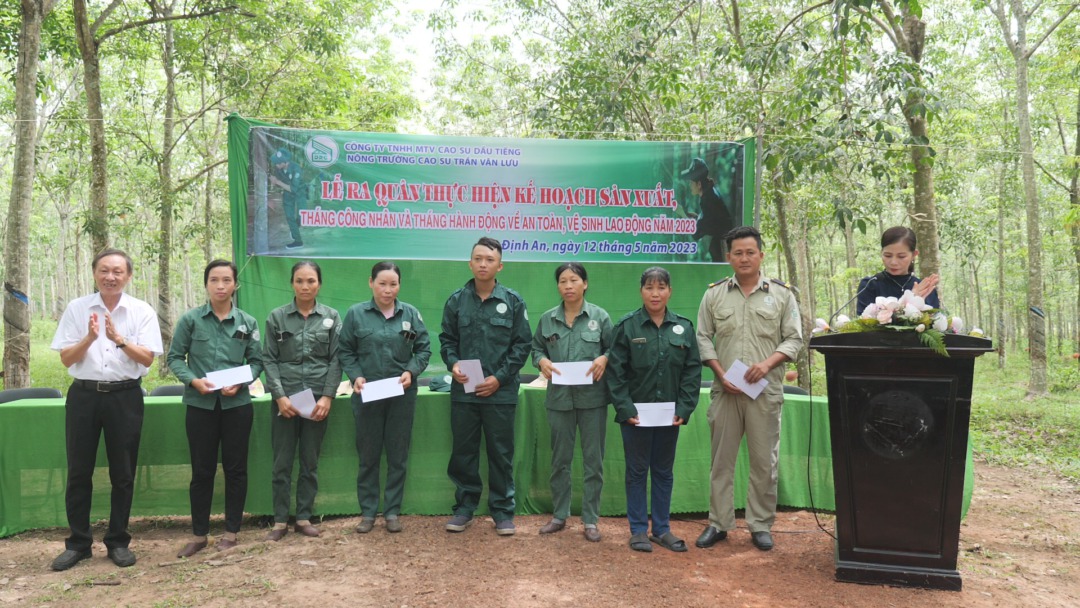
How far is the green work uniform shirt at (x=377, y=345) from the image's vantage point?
3.77m

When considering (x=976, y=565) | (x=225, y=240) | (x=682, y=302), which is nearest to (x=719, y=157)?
(x=682, y=302)

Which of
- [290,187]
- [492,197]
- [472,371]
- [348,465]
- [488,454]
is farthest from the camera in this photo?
[492,197]

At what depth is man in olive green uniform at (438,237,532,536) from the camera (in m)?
3.79

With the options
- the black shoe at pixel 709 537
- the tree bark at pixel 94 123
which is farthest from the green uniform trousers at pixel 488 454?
the tree bark at pixel 94 123

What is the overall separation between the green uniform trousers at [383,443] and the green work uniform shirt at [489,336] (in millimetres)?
302

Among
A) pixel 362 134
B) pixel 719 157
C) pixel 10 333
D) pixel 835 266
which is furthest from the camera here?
pixel 835 266

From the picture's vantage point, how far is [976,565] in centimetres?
337

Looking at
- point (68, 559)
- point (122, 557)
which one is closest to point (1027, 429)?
point (122, 557)

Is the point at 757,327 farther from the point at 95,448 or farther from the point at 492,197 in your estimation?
the point at 95,448

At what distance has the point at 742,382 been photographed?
11.5 feet

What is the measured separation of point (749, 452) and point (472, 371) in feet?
4.83

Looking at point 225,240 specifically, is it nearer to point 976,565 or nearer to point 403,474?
point 403,474

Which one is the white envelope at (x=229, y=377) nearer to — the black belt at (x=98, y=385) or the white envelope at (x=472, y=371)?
the black belt at (x=98, y=385)

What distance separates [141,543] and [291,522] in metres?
0.75
